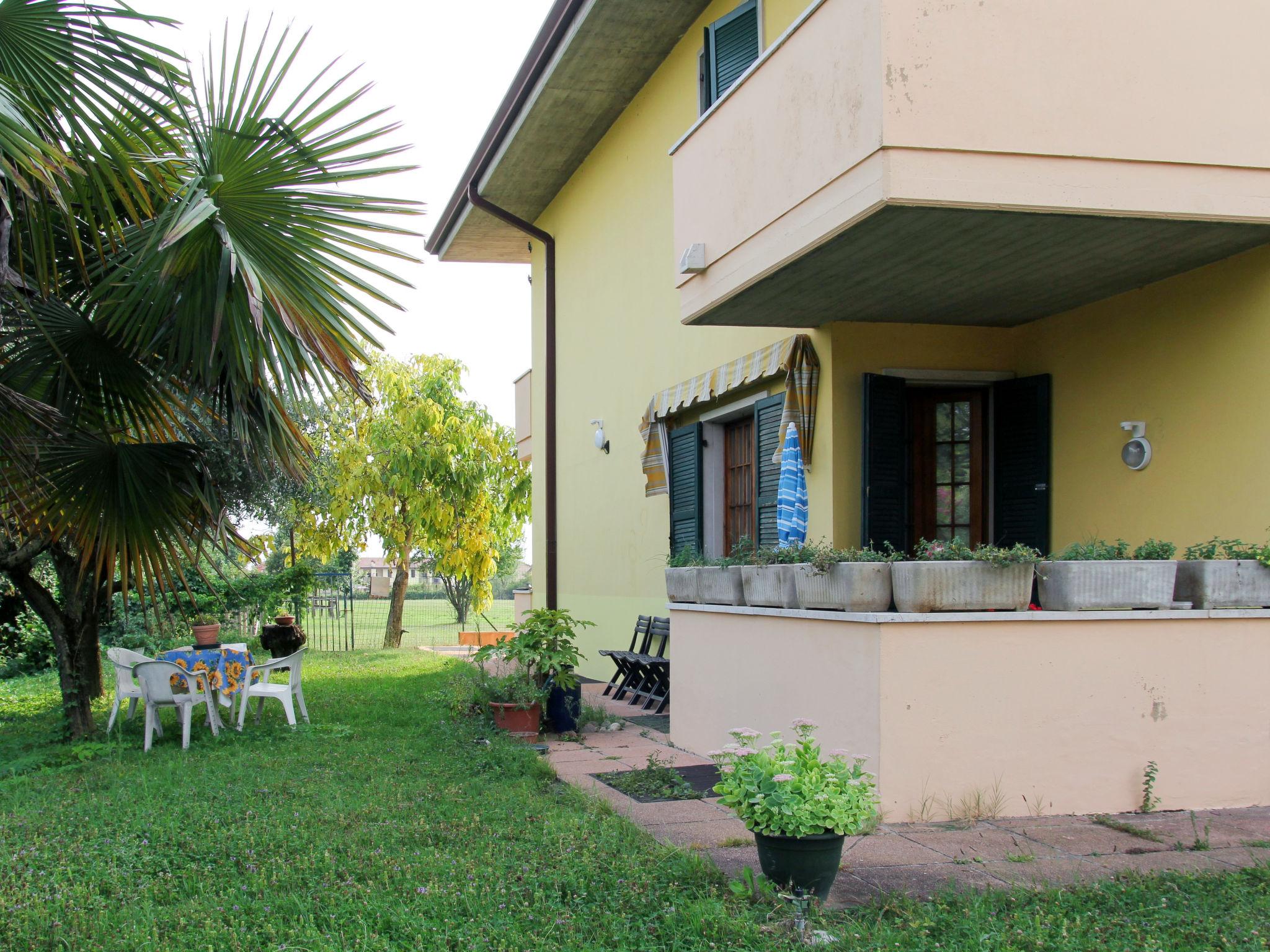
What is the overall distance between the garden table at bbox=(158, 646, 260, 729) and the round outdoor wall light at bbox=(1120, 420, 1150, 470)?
652cm

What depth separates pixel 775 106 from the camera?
6.15 meters

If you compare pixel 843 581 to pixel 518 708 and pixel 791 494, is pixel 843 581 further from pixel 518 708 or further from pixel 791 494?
pixel 518 708

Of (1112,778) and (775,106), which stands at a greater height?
(775,106)

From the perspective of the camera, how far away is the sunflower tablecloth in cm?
811

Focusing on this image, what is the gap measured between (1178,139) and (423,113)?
13.4ft

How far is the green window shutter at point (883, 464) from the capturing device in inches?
280

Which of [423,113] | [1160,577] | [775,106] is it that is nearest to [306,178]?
[423,113]

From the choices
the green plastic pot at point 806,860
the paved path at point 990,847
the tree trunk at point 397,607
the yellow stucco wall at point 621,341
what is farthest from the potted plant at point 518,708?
the tree trunk at point 397,607

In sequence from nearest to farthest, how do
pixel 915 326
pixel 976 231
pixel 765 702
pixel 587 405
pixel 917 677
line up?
pixel 917 677 < pixel 976 231 < pixel 765 702 < pixel 915 326 < pixel 587 405

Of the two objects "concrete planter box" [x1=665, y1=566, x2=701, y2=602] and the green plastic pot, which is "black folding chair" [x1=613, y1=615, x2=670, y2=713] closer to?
"concrete planter box" [x1=665, y1=566, x2=701, y2=602]

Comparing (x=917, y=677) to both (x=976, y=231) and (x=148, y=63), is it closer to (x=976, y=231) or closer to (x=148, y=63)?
(x=976, y=231)

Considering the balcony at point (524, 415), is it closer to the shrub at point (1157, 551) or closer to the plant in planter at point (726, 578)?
the plant in planter at point (726, 578)

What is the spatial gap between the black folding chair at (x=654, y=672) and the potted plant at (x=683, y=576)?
121 centimetres

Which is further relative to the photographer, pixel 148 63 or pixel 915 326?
pixel 915 326
